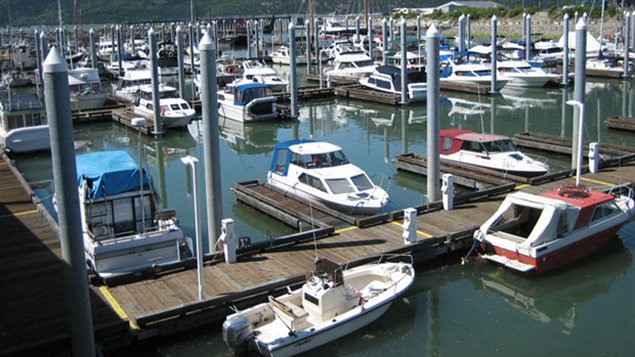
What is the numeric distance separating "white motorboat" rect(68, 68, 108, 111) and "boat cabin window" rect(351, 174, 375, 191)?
2604 centimetres

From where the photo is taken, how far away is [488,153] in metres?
23.5

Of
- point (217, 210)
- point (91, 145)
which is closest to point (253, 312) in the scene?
point (217, 210)

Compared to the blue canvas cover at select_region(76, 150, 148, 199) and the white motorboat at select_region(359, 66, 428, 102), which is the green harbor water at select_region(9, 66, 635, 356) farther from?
the blue canvas cover at select_region(76, 150, 148, 199)

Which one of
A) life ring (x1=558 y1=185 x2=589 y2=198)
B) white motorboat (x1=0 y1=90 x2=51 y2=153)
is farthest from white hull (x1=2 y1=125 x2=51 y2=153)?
life ring (x1=558 y1=185 x2=589 y2=198)

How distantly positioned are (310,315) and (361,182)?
8.08 metres

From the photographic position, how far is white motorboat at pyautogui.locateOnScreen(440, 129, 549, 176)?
2256 cm

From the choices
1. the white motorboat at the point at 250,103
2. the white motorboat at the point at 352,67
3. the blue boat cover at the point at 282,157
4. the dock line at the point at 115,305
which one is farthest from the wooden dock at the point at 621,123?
the dock line at the point at 115,305

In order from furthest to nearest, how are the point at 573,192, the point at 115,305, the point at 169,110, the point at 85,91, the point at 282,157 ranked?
1. the point at 85,91
2. the point at 169,110
3. the point at 282,157
4. the point at 573,192
5. the point at 115,305

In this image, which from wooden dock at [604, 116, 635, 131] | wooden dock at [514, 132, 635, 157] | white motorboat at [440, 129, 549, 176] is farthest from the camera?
wooden dock at [604, 116, 635, 131]

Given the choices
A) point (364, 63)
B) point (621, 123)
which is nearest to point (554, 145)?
point (621, 123)

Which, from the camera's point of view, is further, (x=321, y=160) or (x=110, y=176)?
(x=321, y=160)

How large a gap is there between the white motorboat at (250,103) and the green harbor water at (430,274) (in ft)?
1.74

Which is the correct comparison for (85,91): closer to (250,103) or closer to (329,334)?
(250,103)

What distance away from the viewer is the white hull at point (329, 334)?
12078 millimetres
